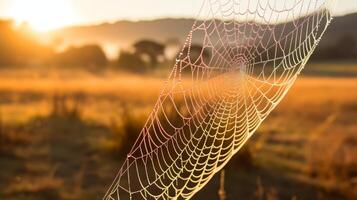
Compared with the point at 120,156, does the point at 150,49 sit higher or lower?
higher

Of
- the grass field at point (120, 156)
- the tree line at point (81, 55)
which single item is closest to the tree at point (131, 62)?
the tree line at point (81, 55)

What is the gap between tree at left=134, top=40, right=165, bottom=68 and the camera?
30.9 metres

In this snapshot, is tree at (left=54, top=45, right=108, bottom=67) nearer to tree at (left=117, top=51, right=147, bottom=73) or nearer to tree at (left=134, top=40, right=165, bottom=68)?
tree at (left=117, top=51, right=147, bottom=73)

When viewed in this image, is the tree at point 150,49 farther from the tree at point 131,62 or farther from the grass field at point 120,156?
the grass field at point 120,156

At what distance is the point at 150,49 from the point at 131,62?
0.99 meters

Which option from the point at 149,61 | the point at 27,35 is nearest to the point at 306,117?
the point at 27,35

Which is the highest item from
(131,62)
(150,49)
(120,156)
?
(150,49)

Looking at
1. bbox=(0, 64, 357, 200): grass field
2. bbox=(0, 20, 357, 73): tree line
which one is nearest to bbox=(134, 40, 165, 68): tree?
bbox=(0, 20, 357, 73): tree line

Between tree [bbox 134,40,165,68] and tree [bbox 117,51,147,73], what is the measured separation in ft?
0.98

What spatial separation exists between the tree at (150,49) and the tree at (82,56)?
2.03m

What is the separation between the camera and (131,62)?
3128cm

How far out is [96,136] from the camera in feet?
31.4

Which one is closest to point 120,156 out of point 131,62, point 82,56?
point 131,62

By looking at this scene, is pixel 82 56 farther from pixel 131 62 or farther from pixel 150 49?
pixel 150 49
